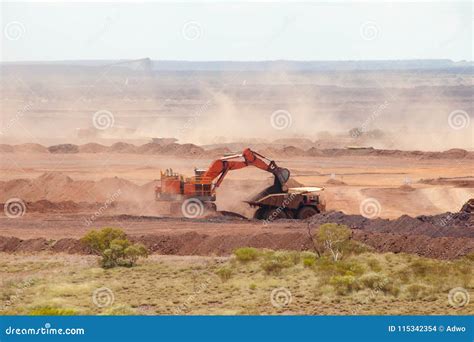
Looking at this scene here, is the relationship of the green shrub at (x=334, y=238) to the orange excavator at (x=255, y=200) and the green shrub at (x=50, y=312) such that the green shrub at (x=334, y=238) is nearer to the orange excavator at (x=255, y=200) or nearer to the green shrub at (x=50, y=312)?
the orange excavator at (x=255, y=200)

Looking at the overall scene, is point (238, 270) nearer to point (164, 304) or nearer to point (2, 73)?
point (164, 304)

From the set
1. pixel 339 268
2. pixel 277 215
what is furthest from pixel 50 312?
pixel 277 215

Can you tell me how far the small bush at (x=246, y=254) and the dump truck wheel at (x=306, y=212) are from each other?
7.49 metres

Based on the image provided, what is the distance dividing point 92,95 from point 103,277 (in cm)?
11932

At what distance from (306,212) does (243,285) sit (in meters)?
11.0

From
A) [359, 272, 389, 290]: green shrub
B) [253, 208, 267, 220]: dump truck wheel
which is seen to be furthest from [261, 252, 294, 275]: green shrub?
[253, 208, 267, 220]: dump truck wheel

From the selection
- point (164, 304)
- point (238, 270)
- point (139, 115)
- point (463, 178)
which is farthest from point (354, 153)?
point (139, 115)

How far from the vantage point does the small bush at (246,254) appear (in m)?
29.4

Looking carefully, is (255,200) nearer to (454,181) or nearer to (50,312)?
(454,181)

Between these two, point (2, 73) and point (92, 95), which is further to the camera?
point (2, 73)

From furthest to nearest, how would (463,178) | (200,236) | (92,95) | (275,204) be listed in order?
(92,95) → (463,178) → (275,204) → (200,236)

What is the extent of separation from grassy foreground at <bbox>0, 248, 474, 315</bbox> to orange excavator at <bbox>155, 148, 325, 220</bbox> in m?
6.46

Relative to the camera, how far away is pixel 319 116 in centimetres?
11206

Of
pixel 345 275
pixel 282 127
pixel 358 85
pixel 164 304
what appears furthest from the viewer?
pixel 358 85
